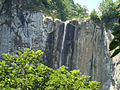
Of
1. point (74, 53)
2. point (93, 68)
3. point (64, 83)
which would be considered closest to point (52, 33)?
point (74, 53)

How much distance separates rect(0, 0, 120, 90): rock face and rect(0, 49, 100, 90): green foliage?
34.9ft

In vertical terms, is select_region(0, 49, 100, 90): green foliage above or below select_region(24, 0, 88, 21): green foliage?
below

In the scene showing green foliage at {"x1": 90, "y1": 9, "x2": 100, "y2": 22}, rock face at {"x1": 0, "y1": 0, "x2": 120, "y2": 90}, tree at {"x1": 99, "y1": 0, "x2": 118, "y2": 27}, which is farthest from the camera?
tree at {"x1": 99, "y1": 0, "x2": 118, "y2": 27}

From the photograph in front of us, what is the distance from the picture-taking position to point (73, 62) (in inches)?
605

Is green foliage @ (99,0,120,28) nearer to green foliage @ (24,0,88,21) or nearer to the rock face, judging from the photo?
the rock face

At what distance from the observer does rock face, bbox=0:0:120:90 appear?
48.2ft

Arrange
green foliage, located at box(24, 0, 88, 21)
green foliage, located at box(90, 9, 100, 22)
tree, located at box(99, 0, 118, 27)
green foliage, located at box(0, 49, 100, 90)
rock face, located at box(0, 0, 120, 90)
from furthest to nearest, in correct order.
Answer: green foliage, located at box(24, 0, 88, 21) → tree, located at box(99, 0, 118, 27) → green foliage, located at box(90, 9, 100, 22) → rock face, located at box(0, 0, 120, 90) → green foliage, located at box(0, 49, 100, 90)

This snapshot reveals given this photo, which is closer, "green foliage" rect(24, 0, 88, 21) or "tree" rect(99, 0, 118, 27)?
"tree" rect(99, 0, 118, 27)

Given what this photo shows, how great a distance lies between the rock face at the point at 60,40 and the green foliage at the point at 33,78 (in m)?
10.6

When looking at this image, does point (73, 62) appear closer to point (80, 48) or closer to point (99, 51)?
point (80, 48)

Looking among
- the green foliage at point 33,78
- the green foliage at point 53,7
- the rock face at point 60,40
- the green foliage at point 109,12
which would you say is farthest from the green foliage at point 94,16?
the green foliage at point 33,78

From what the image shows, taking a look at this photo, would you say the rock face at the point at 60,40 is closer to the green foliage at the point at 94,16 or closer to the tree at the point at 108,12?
the green foliage at the point at 94,16

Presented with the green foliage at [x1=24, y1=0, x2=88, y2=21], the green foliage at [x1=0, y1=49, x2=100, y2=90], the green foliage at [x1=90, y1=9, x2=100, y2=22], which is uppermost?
the green foliage at [x1=24, y1=0, x2=88, y2=21]

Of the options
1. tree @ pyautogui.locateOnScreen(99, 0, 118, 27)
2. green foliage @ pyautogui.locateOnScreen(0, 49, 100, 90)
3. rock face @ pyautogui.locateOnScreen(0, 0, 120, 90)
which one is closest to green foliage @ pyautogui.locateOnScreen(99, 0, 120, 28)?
tree @ pyautogui.locateOnScreen(99, 0, 118, 27)
